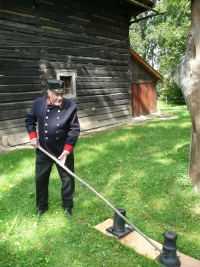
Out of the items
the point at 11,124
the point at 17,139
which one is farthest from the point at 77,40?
the point at 17,139

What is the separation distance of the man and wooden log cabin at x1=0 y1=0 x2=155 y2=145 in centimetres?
470

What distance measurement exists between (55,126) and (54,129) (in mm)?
44

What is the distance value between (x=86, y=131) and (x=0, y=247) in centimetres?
723

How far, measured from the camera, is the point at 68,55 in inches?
368

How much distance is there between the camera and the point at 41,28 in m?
8.46

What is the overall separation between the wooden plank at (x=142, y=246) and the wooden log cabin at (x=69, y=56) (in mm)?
5414

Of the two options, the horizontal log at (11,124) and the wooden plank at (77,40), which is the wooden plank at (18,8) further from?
the horizontal log at (11,124)

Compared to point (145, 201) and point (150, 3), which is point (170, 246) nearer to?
point (145, 201)

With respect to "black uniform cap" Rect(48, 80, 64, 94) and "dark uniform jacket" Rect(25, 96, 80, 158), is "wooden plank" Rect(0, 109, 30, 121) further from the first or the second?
"black uniform cap" Rect(48, 80, 64, 94)

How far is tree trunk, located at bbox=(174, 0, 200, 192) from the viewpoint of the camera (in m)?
3.91

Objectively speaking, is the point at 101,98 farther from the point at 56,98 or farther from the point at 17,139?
the point at 56,98

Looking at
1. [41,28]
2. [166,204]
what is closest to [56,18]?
[41,28]

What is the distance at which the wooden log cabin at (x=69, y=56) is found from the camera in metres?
7.87

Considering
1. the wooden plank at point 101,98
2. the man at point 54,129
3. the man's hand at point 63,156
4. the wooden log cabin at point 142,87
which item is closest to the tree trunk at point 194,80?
the man at point 54,129
